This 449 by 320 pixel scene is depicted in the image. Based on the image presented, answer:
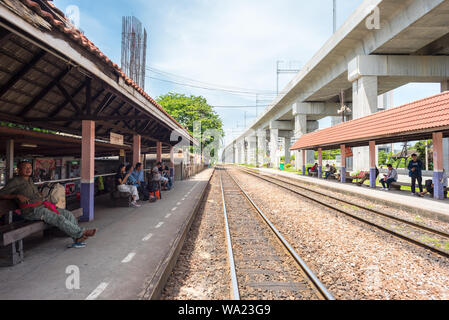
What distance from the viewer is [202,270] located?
12.6ft

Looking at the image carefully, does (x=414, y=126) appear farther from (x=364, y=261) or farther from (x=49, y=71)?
(x=49, y=71)

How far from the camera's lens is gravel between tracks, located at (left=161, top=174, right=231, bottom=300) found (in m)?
3.13

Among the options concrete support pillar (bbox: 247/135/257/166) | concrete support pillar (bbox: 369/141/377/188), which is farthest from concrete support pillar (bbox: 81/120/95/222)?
concrete support pillar (bbox: 247/135/257/166)

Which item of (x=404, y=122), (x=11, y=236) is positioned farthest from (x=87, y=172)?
A: (x=404, y=122)

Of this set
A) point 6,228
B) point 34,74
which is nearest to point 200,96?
point 34,74

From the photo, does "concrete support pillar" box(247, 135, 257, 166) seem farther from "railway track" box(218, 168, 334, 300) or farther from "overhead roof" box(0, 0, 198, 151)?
"railway track" box(218, 168, 334, 300)

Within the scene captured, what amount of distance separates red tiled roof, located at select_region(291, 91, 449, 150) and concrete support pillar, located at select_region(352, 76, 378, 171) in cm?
259

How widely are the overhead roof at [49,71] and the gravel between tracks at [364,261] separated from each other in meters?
5.21

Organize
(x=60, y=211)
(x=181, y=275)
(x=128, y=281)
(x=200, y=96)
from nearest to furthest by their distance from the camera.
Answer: (x=128, y=281), (x=181, y=275), (x=60, y=211), (x=200, y=96)
